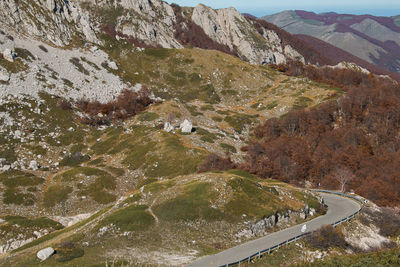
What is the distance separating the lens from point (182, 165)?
7338 centimetres

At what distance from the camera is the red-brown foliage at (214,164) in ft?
229

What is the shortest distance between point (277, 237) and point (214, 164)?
32.9m

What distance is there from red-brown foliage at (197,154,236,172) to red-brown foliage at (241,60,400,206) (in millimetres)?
5142

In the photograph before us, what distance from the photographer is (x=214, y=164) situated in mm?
70812

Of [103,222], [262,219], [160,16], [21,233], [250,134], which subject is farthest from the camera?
[160,16]

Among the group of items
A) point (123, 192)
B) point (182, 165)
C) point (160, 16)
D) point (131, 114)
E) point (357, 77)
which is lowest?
point (123, 192)

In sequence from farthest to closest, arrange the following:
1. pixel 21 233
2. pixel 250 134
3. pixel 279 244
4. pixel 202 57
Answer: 1. pixel 202 57
2. pixel 250 134
3. pixel 21 233
4. pixel 279 244

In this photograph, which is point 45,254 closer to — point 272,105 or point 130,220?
point 130,220

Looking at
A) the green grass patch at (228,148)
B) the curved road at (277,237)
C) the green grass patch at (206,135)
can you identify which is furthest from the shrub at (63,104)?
the curved road at (277,237)

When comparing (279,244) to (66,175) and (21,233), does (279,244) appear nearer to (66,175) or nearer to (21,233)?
(21,233)

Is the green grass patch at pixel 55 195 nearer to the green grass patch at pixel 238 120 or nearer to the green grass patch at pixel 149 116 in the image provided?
the green grass patch at pixel 149 116

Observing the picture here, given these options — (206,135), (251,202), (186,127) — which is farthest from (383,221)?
(186,127)

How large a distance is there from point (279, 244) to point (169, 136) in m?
55.8

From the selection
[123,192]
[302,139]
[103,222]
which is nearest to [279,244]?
[103,222]
